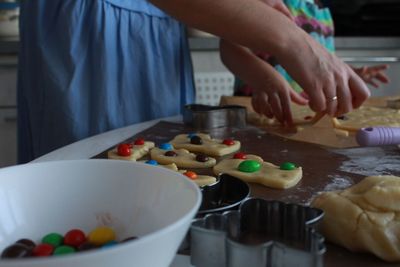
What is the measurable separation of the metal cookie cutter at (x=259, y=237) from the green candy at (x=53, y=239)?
107 millimetres

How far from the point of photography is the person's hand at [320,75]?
2.76 feet

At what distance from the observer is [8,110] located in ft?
5.92

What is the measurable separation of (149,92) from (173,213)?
31.9 inches

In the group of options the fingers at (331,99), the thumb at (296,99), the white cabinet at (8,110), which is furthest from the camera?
the white cabinet at (8,110)

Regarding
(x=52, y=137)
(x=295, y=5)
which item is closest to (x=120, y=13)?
(x=52, y=137)

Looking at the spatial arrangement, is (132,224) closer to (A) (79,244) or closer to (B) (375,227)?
(A) (79,244)

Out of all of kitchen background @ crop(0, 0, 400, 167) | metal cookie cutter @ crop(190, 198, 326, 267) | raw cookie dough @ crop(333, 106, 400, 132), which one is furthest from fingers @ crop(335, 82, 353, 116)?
kitchen background @ crop(0, 0, 400, 167)

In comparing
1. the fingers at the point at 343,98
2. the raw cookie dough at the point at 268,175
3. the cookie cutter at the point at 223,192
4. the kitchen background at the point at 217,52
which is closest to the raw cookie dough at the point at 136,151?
the raw cookie dough at the point at 268,175

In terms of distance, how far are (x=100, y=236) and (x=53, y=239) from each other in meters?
0.04

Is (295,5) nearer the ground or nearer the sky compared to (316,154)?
nearer the sky

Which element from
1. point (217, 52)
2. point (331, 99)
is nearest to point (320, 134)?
point (331, 99)

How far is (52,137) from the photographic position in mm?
1100

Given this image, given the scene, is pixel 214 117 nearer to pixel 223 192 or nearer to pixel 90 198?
pixel 223 192

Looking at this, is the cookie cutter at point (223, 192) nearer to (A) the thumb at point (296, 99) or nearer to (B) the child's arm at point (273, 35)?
(B) the child's arm at point (273, 35)
